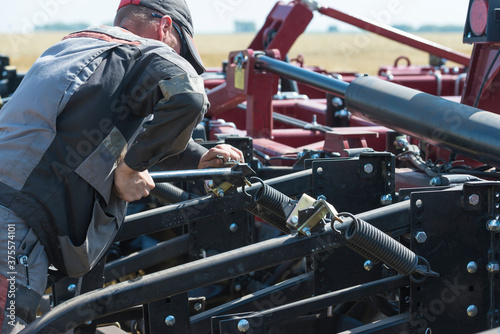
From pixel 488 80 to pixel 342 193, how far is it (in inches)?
36.1

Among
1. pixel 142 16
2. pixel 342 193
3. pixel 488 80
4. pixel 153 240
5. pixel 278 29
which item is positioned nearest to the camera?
pixel 142 16

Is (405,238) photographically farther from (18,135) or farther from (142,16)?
(18,135)

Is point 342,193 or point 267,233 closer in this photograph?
point 342,193

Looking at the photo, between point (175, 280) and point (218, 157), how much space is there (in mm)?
687

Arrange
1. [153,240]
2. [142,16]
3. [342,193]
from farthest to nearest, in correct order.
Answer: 1. [153,240]
2. [342,193]
3. [142,16]

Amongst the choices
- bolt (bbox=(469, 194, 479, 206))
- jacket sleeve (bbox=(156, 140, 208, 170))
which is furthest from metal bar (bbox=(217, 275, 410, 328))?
jacket sleeve (bbox=(156, 140, 208, 170))

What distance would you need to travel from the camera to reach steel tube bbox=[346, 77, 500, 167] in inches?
99.4

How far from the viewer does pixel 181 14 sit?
2.36 meters

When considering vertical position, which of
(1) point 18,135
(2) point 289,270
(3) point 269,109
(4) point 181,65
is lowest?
(2) point 289,270

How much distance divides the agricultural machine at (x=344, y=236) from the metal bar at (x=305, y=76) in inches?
0.6

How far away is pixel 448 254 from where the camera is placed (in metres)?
2.33

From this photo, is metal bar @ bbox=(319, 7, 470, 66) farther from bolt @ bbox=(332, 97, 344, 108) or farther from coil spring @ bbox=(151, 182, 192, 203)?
coil spring @ bbox=(151, 182, 192, 203)

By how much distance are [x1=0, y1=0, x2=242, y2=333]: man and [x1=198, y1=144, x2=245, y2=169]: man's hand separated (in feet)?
1.46

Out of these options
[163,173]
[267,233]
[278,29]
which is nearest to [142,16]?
[163,173]
